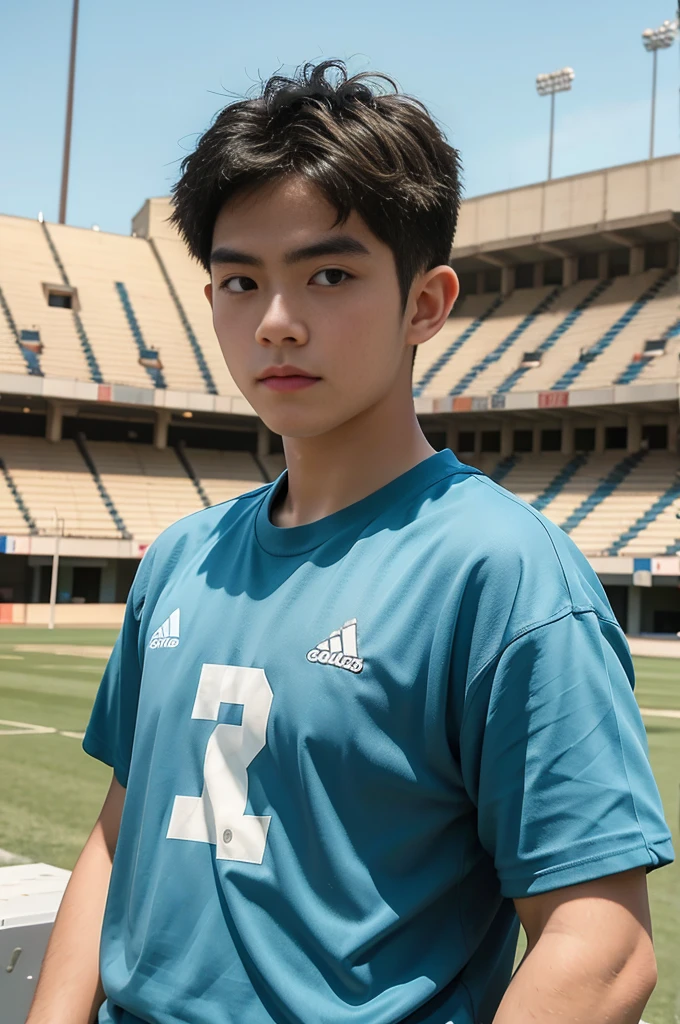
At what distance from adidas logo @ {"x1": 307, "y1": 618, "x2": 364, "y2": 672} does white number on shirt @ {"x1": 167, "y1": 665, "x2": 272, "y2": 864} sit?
0.09 m

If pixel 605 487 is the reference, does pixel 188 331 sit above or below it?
above

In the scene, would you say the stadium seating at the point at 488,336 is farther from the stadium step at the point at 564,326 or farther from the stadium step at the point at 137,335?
the stadium step at the point at 137,335

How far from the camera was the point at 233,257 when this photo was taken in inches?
57.4

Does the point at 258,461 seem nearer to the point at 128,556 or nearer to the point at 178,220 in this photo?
the point at 128,556

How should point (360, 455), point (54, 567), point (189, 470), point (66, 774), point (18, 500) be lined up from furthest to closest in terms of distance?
point (189, 470), point (18, 500), point (54, 567), point (66, 774), point (360, 455)

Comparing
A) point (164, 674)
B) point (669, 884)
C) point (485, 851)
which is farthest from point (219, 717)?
point (669, 884)

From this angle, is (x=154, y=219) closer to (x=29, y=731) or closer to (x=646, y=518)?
(x=646, y=518)

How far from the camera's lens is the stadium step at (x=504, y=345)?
38.4 meters

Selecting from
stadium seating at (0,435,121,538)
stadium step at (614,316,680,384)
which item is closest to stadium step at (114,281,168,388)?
stadium seating at (0,435,121,538)

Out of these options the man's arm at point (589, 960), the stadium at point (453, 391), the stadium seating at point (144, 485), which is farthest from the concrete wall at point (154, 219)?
the man's arm at point (589, 960)

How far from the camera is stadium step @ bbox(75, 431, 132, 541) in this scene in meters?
33.8

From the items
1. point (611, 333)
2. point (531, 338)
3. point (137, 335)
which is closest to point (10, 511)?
point (137, 335)

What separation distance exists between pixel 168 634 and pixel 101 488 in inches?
1371

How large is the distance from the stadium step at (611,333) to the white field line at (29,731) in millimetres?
27833
